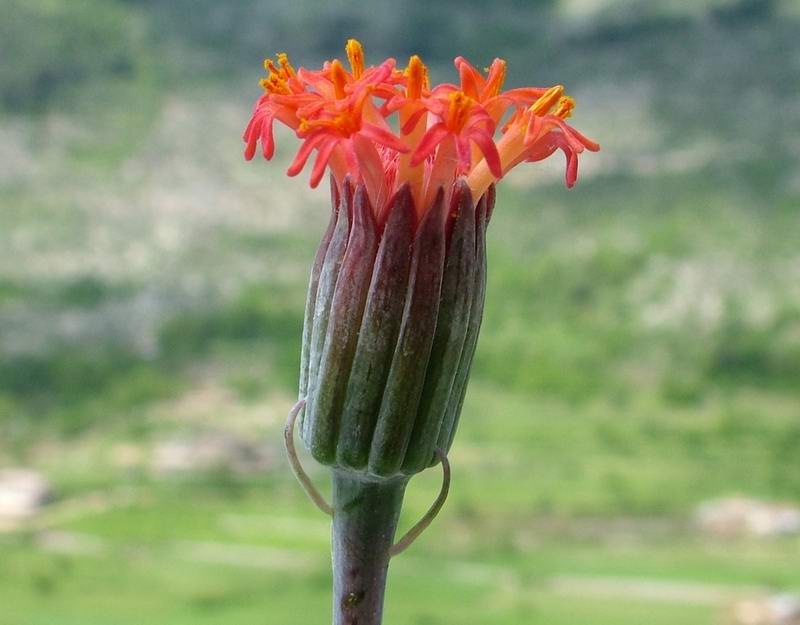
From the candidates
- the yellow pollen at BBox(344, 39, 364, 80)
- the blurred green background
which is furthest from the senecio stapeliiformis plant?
the blurred green background

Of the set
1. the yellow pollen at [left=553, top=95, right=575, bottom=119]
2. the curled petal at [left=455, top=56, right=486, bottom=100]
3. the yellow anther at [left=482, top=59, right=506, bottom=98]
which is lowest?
the curled petal at [left=455, top=56, right=486, bottom=100]

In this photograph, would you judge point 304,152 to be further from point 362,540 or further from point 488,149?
point 362,540

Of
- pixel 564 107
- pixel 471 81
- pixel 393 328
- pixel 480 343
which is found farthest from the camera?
pixel 480 343

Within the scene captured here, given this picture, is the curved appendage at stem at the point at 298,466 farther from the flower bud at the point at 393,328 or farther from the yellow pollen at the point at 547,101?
the yellow pollen at the point at 547,101

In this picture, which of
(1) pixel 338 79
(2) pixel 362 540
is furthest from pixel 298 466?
(1) pixel 338 79

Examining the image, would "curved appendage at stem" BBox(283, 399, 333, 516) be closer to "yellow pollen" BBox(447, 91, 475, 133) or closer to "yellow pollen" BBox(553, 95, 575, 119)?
"yellow pollen" BBox(447, 91, 475, 133)

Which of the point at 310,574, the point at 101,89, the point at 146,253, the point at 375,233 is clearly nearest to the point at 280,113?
the point at 375,233

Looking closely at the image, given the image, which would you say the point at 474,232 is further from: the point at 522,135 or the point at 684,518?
the point at 684,518

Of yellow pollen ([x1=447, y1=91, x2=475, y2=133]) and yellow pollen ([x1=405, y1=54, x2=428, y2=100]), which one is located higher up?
yellow pollen ([x1=405, y1=54, x2=428, y2=100])
